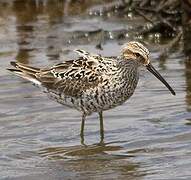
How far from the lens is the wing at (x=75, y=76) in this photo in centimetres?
941

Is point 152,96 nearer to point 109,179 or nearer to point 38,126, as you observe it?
point 38,126

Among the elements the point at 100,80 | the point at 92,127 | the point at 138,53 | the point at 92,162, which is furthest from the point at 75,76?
the point at 92,162

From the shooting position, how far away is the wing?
9.41 m

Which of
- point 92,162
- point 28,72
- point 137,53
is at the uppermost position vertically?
point 137,53

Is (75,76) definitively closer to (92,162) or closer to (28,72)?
(28,72)

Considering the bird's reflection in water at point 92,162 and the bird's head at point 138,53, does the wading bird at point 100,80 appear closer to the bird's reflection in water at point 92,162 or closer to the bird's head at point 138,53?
the bird's head at point 138,53

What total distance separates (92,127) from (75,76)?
746 millimetres

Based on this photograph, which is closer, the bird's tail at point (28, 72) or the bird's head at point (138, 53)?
the bird's head at point (138, 53)

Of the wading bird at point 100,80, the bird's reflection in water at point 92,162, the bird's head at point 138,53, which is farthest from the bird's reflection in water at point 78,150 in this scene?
the bird's head at point 138,53

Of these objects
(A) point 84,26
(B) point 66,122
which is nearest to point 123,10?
(A) point 84,26

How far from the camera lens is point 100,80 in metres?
9.33

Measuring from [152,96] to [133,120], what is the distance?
1087 millimetres

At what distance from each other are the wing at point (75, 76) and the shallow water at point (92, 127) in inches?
20.3

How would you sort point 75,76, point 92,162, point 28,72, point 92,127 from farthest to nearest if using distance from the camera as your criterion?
point 28,72
point 92,127
point 75,76
point 92,162
